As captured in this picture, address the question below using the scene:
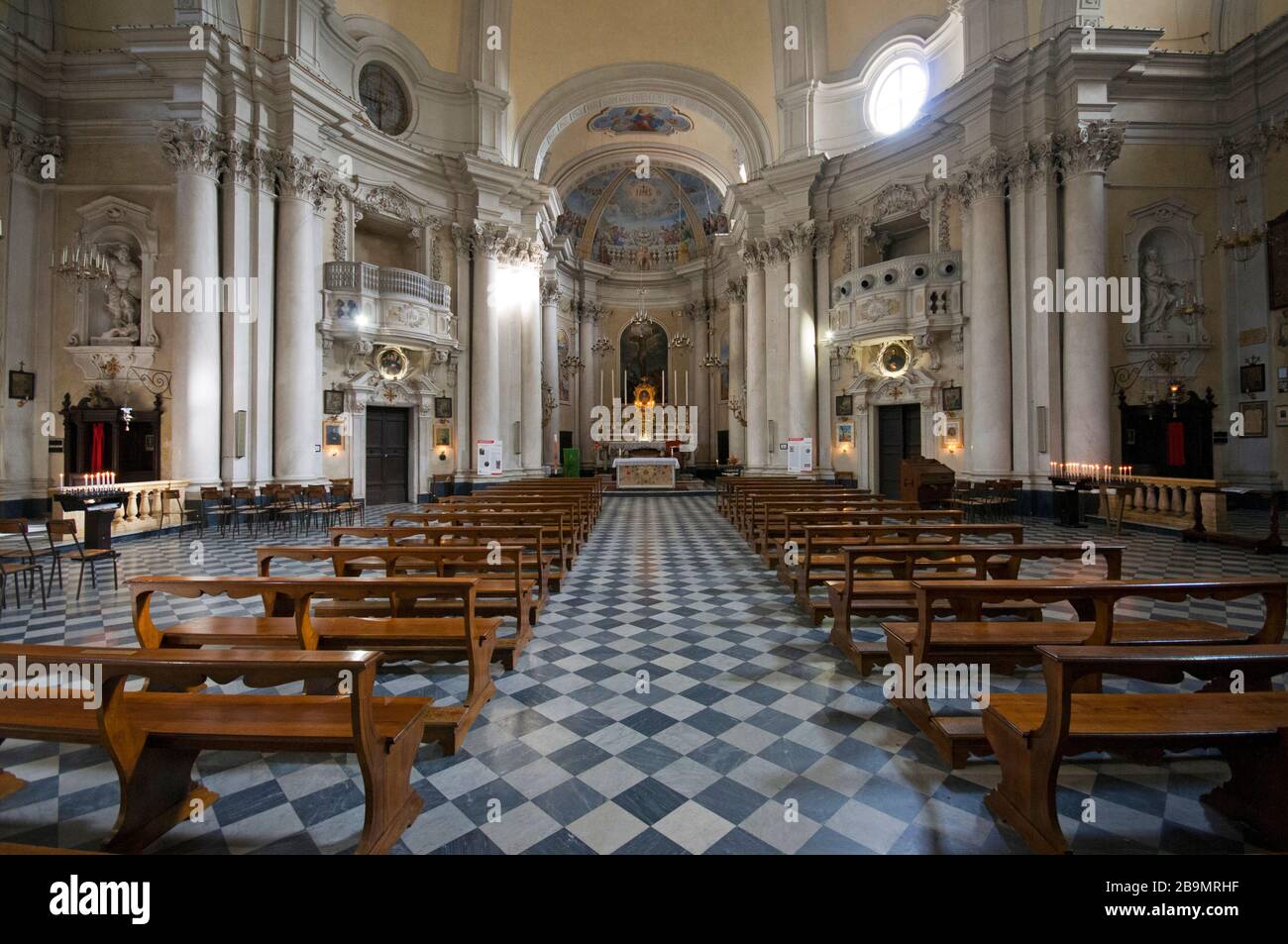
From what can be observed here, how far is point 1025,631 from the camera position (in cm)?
343

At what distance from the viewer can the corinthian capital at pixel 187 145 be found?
11820 mm

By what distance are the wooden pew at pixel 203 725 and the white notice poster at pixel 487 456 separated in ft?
49.8

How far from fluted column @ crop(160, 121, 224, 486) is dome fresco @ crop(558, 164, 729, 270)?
54.4 feet

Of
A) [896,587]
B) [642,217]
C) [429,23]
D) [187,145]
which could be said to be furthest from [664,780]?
[642,217]

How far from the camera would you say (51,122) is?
12570mm

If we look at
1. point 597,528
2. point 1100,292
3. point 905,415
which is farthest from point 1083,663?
point 905,415

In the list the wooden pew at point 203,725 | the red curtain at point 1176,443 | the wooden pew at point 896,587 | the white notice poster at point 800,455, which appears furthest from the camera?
the white notice poster at point 800,455

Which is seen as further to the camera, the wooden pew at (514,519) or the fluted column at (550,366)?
the fluted column at (550,366)

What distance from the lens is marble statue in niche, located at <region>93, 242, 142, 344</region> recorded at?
12.7m

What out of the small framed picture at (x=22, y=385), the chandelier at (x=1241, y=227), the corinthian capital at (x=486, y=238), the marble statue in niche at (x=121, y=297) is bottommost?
the small framed picture at (x=22, y=385)

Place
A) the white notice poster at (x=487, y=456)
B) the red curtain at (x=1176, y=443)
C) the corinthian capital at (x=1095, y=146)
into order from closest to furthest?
1. the corinthian capital at (x=1095, y=146)
2. the red curtain at (x=1176, y=443)
3. the white notice poster at (x=487, y=456)

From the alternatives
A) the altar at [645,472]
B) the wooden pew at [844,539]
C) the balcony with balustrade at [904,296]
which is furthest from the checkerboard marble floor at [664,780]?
the altar at [645,472]

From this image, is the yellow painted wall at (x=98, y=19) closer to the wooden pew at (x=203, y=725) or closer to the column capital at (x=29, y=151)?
the column capital at (x=29, y=151)
